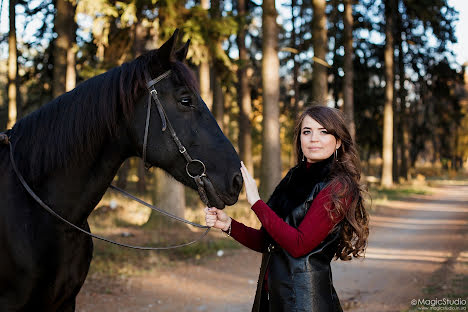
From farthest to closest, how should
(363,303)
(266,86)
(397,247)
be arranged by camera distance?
1. (266,86)
2. (397,247)
3. (363,303)

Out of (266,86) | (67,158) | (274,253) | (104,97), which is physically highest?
(266,86)

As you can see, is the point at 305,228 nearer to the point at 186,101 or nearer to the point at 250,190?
the point at 250,190

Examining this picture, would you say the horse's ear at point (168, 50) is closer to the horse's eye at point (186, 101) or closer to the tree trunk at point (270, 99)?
the horse's eye at point (186, 101)

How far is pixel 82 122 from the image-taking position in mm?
2496

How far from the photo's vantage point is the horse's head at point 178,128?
2.47 metres

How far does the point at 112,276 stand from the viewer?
6.60 meters

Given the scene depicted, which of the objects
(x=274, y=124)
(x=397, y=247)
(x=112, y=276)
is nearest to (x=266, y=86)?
(x=274, y=124)

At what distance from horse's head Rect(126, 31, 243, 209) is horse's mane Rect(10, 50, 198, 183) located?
30 millimetres

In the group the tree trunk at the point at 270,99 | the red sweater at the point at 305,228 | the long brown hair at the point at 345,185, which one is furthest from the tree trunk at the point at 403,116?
the red sweater at the point at 305,228

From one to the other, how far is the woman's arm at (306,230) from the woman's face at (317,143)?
280 millimetres

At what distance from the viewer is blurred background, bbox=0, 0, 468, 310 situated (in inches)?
368

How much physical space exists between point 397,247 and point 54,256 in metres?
8.01

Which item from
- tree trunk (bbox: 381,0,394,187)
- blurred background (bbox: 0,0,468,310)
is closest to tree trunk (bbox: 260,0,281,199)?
blurred background (bbox: 0,0,468,310)

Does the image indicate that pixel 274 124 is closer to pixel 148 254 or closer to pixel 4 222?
pixel 148 254
